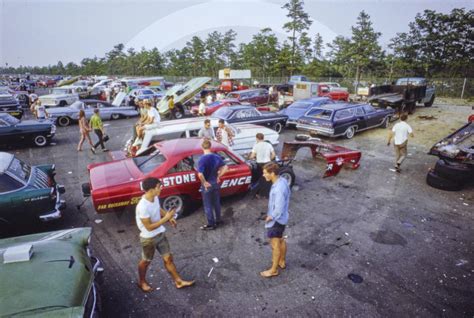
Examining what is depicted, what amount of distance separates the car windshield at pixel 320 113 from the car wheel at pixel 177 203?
8335 millimetres

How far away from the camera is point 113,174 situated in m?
5.77

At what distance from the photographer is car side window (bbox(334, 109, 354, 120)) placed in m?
12.2

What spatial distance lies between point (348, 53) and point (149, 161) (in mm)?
37795

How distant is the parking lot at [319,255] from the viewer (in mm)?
3771

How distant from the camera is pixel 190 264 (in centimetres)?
457

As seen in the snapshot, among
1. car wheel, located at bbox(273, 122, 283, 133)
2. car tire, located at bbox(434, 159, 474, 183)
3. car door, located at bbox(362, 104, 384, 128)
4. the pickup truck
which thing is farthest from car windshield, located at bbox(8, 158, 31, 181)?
the pickup truck

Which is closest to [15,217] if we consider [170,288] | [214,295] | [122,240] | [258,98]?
[122,240]

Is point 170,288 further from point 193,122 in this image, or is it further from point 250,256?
point 193,122

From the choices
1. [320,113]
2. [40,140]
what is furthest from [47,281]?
[320,113]

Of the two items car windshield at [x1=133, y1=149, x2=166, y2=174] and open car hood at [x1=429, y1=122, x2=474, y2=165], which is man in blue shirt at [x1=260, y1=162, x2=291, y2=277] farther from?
open car hood at [x1=429, y1=122, x2=474, y2=165]

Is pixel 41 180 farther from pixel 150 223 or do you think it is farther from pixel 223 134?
pixel 223 134

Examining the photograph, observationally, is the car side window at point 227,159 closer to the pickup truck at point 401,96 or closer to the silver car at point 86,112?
the silver car at point 86,112

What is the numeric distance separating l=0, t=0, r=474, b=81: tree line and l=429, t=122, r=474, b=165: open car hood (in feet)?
105

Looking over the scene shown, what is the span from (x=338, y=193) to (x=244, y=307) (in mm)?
4501
